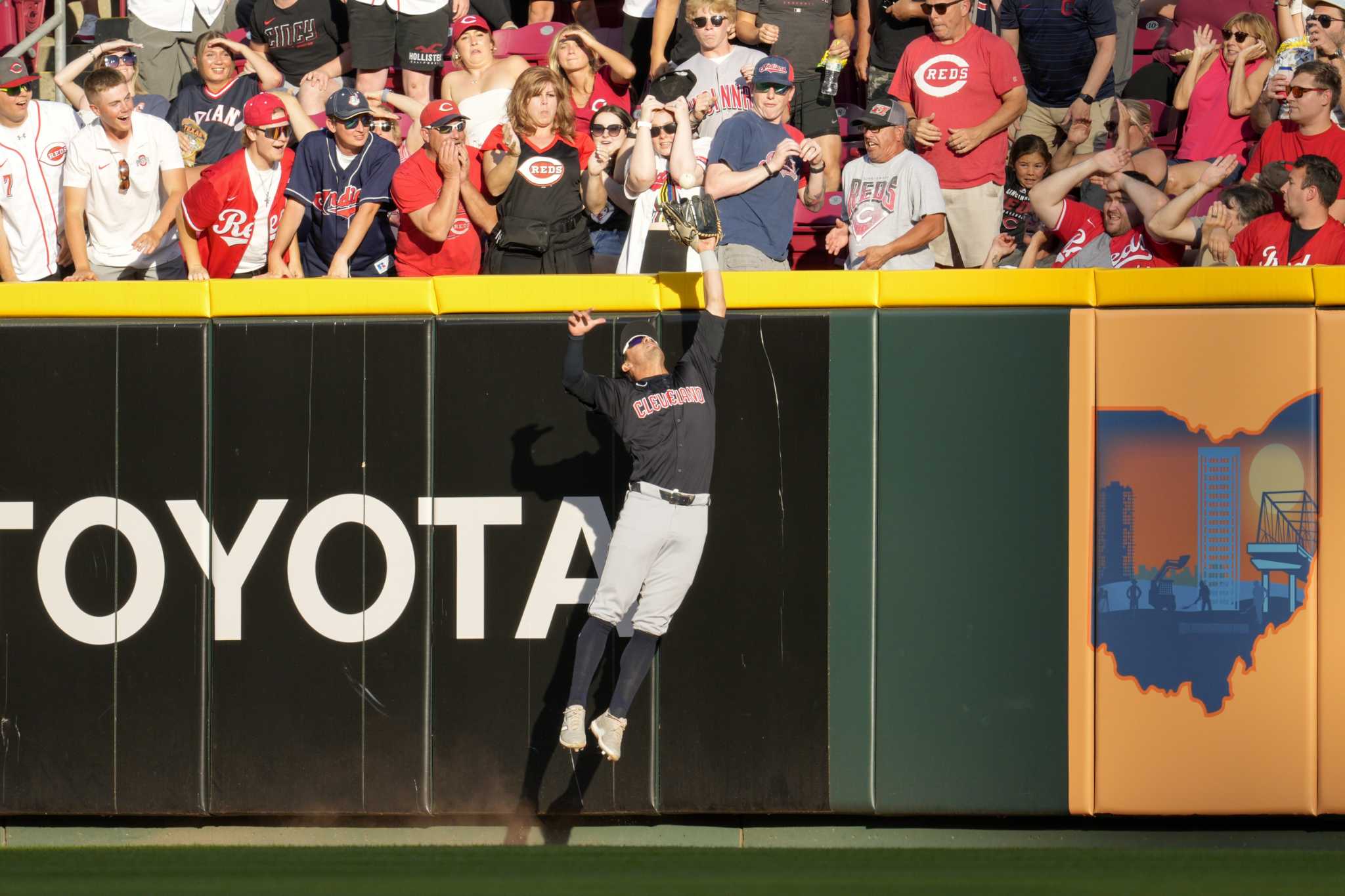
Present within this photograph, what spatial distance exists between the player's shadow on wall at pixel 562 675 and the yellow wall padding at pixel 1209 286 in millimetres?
2502

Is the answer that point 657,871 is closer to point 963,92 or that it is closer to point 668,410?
point 668,410

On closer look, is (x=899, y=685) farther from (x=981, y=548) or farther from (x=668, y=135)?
(x=668, y=135)

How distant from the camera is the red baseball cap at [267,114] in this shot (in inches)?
328

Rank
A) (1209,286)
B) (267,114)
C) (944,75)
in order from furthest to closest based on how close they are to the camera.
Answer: (944,75) < (267,114) < (1209,286)

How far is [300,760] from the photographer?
24.2 ft

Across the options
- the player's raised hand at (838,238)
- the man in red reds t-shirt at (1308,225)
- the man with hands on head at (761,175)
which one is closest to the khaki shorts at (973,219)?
the player's raised hand at (838,238)

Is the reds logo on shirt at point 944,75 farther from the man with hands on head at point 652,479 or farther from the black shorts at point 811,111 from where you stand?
the man with hands on head at point 652,479

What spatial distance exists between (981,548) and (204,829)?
13.3 ft

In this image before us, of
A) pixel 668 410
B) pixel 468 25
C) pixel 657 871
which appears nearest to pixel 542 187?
pixel 668 410

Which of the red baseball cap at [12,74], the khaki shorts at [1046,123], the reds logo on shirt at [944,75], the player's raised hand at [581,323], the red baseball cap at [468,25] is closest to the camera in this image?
the player's raised hand at [581,323]

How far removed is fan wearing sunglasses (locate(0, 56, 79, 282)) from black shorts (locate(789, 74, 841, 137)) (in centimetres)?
431

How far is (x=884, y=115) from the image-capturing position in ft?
27.4

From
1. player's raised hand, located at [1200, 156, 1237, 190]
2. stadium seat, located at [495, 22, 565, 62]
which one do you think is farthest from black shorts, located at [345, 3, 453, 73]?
player's raised hand, located at [1200, 156, 1237, 190]

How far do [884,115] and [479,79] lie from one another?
8.84 feet
